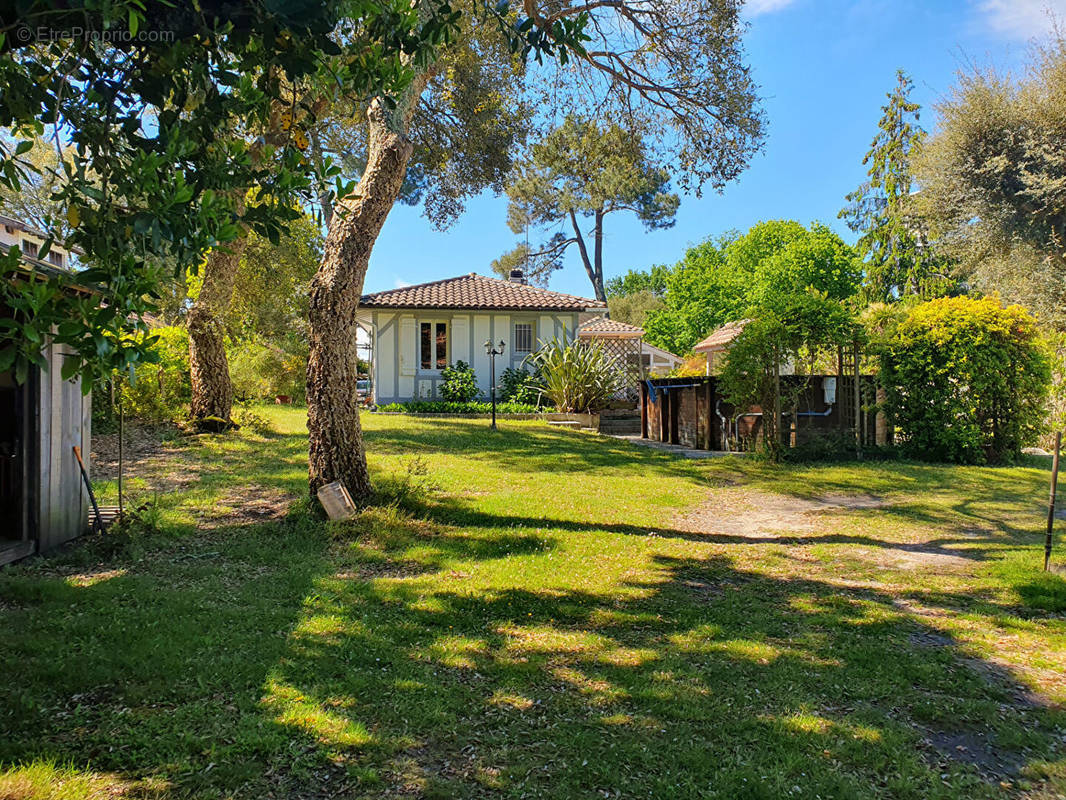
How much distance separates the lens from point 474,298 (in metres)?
22.8

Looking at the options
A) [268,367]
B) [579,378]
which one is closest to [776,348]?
[579,378]

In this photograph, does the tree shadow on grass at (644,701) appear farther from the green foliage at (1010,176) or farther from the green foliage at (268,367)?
the green foliage at (1010,176)

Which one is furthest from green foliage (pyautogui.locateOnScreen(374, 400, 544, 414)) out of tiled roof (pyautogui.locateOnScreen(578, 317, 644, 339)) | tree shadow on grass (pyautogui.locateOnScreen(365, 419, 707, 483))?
tiled roof (pyautogui.locateOnScreen(578, 317, 644, 339))

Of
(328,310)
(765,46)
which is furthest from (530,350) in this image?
(328,310)

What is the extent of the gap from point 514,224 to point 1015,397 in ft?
103

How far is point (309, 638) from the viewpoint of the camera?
397cm

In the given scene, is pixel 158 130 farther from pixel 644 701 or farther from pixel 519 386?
pixel 519 386

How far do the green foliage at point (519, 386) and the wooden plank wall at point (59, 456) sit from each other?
14917mm

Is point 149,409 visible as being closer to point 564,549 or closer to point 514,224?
point 564,549

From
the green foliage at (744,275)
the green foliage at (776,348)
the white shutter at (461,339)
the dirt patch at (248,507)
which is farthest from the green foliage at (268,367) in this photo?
the green foliage at (744,275)

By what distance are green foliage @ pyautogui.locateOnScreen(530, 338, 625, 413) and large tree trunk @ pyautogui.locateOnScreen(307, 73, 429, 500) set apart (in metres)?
12.0

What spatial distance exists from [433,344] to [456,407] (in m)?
3.21

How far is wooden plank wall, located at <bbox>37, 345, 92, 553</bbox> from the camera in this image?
5594 millimetres

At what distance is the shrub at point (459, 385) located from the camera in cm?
2162
